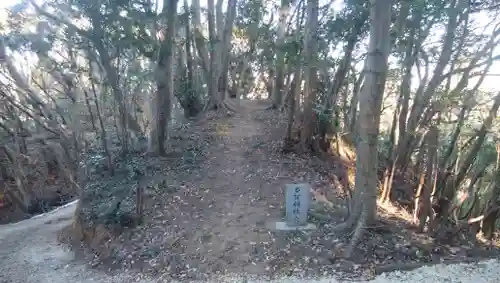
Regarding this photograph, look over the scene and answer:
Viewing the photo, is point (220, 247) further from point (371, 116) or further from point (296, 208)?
point (371, 116)

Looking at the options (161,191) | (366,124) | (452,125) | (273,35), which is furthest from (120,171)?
(273,35)

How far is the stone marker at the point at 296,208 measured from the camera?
18.6 ft

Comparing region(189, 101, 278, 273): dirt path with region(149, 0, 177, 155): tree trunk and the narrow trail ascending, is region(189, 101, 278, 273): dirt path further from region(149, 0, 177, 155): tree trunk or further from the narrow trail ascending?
region(149, 0, 177, 155): tree trunk

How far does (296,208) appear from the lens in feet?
18.9

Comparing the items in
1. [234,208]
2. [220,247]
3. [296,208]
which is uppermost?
[296,208]

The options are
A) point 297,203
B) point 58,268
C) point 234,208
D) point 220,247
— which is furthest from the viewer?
point 234,208

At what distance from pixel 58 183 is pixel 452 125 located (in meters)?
13.7

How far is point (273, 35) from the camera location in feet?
46.2

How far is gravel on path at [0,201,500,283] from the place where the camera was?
454 cm

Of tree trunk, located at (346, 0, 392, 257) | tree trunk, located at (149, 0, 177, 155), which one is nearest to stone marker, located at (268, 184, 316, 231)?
tree trunk, located at (346, 0, 392, 257)

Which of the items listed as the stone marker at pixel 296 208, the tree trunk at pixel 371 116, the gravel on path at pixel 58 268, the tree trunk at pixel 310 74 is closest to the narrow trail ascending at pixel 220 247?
the gravel on path at pixel 58 268

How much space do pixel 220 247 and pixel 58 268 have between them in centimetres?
265

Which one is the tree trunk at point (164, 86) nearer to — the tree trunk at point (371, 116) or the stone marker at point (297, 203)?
the stone marker at point (297, 203)

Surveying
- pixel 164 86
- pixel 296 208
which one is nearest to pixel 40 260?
pixel 164 86
